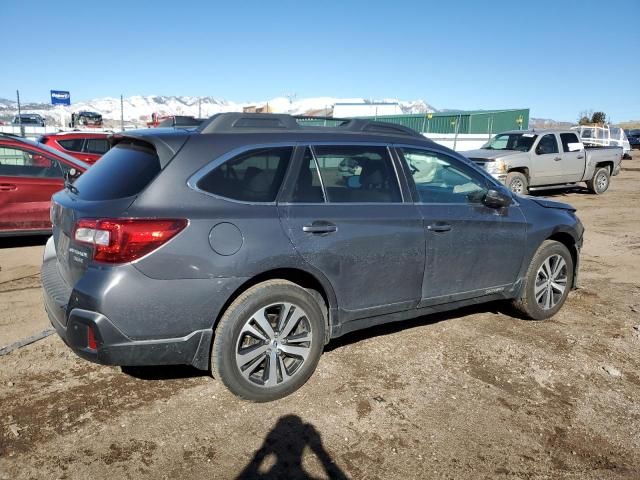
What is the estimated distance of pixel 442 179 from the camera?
4.30 m

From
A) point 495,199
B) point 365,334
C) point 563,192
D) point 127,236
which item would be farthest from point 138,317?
point 563,192

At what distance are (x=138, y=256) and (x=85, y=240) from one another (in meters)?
0.35

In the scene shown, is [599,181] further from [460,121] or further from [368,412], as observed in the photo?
[460,121]

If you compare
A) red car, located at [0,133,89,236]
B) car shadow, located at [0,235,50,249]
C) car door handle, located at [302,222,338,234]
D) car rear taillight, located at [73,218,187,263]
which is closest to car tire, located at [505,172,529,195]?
red car, located at [0,133,89,236]

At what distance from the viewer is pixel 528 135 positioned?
45.9 ft

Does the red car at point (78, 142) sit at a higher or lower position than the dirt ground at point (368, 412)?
higher

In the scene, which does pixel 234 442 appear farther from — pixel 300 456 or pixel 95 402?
pixel 95 402

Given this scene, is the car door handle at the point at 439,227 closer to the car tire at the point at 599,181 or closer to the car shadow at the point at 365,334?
the car shadow at the point at 365,334

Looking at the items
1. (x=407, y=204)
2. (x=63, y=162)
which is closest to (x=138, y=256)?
(x=407, y=204)

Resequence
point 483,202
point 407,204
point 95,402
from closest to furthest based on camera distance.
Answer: point 95,402 → point 407,204 → point 483,202

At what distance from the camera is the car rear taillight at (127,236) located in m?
2.89

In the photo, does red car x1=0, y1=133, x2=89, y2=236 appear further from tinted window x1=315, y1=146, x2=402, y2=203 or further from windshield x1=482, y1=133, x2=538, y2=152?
windshield x1=482, y1=133, x2=538, y2=152

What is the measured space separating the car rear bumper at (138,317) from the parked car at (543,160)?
1077 centimetres

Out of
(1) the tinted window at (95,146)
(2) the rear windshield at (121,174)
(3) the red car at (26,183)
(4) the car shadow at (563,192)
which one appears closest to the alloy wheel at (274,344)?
(2) the rear windshield at (121,174)
